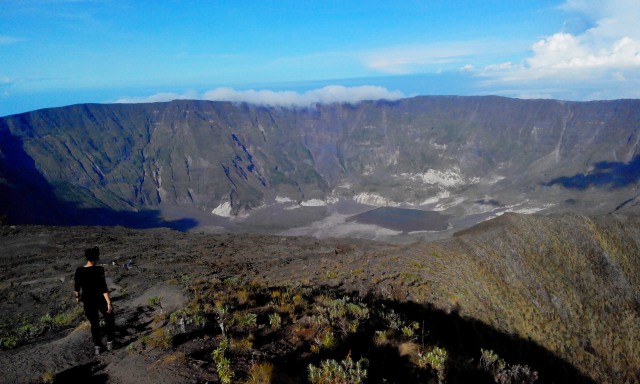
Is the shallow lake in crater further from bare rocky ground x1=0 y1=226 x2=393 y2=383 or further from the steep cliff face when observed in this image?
bare rocky ground x1=0 y1=226 x2=393 y2=383

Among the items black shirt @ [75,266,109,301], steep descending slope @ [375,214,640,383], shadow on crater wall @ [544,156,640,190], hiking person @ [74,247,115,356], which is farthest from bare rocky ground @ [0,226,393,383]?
shadow on crater wall @ [544,156,640,190]

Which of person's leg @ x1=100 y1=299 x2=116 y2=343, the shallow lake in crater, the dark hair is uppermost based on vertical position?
the dark hair

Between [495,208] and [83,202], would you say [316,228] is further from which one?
[83,202]

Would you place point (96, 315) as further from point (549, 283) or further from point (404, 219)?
point (404, 219)

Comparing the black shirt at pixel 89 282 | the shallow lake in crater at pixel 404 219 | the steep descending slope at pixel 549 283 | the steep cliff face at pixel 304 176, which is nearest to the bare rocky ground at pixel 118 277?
the black shirt at pixel 89 282

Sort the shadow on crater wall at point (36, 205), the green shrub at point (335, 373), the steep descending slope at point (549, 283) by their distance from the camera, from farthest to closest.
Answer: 1. the shadow on crater wall at point (36, 205)
2. the steep descending slope at point (549, 283)
3. the green shrub at point (335, 373)

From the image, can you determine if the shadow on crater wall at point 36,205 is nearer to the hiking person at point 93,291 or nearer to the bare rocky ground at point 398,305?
the bare rocky ground at point 398,305

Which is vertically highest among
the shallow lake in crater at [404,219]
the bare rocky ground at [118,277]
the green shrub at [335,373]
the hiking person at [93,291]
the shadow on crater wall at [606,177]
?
the hiking person at [93,291]
